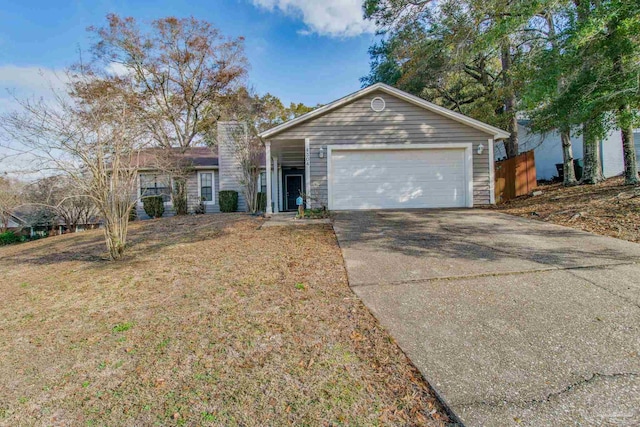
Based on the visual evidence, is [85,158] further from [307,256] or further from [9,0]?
[9,0]

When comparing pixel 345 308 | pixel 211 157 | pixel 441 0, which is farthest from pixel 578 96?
pixel 211 157

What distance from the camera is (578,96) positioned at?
7.73 metres

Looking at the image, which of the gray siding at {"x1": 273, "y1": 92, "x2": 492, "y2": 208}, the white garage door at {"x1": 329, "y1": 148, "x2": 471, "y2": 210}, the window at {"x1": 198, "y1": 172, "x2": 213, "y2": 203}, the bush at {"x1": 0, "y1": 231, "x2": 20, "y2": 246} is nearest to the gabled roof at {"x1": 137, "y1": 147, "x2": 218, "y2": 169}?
the window at {"x1": 198, "y1": 172, "x2": 213, "y2": 203}

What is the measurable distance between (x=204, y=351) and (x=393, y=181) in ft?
28.2

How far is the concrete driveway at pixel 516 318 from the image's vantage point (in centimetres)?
212

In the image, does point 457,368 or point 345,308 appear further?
point 345,308

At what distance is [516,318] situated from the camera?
3139 mm

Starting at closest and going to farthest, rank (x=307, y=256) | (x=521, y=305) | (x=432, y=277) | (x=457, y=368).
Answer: (x=457, y=368) < (x=521, y=305) < (x=432, y=277) < (x=307, y=256)

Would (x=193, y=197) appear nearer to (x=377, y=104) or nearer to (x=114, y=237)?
(x=377, y=104)

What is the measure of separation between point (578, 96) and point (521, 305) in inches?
275

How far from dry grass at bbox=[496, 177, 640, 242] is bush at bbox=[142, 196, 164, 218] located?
1362cm

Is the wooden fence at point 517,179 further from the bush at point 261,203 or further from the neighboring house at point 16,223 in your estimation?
the neighboring house at point 16,223

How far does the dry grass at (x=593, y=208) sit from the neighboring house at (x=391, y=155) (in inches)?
63.9

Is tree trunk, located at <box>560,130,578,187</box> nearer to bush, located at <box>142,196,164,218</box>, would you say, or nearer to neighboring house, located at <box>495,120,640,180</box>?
neighboring house, located at <box>495,120,640,180</box>
